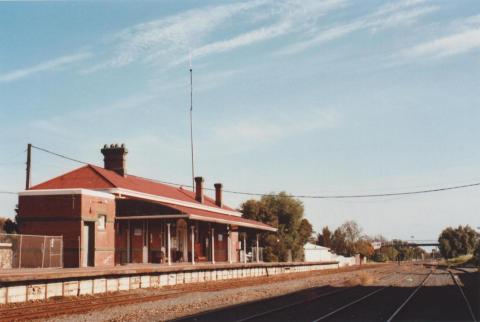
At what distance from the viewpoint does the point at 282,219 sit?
63.8m

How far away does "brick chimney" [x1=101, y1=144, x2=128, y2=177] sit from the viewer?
36.3 metres

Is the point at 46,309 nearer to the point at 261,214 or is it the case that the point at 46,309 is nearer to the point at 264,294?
the point at 264,294

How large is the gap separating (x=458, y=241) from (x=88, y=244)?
409 ft

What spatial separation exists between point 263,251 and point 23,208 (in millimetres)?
32458

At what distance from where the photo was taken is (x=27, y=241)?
912 inches

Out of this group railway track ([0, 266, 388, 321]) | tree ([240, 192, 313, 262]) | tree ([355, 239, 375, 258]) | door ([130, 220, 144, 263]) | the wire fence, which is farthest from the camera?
tree ([355, 239, 375, 258])

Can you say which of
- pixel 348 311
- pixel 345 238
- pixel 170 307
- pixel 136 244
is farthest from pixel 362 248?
pixel 170 307

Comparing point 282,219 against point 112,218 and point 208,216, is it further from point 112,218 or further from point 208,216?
point 112,218

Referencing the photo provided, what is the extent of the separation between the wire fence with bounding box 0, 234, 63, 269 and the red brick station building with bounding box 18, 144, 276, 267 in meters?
1.91

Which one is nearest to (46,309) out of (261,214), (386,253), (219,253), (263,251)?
(219,253)

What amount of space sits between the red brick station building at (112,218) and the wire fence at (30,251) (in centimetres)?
191

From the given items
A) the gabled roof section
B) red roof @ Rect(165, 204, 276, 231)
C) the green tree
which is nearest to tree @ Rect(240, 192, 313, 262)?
red roof @ Rect(165, 204, 276, 231)

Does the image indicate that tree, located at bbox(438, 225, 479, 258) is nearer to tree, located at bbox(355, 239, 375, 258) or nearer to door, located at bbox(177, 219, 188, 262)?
tree, located at bbox(355, 239, 375, 258)

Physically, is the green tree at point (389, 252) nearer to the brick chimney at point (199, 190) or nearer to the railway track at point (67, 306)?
the brick chimney at point (199, 190)
